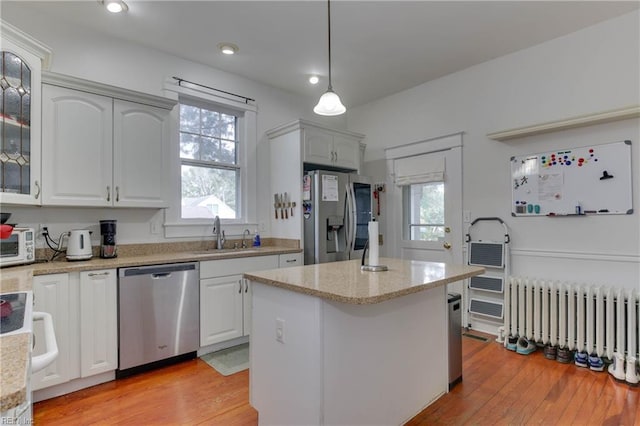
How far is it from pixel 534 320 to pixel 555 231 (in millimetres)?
830

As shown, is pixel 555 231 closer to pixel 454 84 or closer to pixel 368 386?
pixel 454 84

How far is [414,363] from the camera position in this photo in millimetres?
1949

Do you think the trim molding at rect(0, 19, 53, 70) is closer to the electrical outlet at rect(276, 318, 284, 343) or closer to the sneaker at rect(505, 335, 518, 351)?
the electrical outlet at rect(276, 318, 284, 343)

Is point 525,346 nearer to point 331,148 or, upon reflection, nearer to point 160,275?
point 331,148

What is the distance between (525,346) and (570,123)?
1.99 metres

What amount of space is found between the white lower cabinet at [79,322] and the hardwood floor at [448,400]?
177mm

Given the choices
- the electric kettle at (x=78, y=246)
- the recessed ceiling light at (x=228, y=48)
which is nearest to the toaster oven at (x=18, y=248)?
the electric kettle at (x=78, y=246)

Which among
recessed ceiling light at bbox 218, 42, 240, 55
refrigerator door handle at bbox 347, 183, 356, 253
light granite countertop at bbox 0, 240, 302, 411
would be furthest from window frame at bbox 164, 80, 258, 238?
refrigerator door handle at bbox 347, 183, 356, 253

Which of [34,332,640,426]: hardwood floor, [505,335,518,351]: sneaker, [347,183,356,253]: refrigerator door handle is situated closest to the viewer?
[34,332,640,426]: hardwood floor

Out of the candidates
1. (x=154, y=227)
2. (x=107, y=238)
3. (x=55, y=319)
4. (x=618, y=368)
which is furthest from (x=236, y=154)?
(x=618, y=368)

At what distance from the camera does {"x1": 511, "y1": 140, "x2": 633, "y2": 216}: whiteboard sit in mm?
2680

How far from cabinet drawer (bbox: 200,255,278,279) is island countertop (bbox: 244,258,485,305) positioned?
1171 mm

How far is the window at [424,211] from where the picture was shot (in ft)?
12.9

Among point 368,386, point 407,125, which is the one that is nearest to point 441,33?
point 407,125
